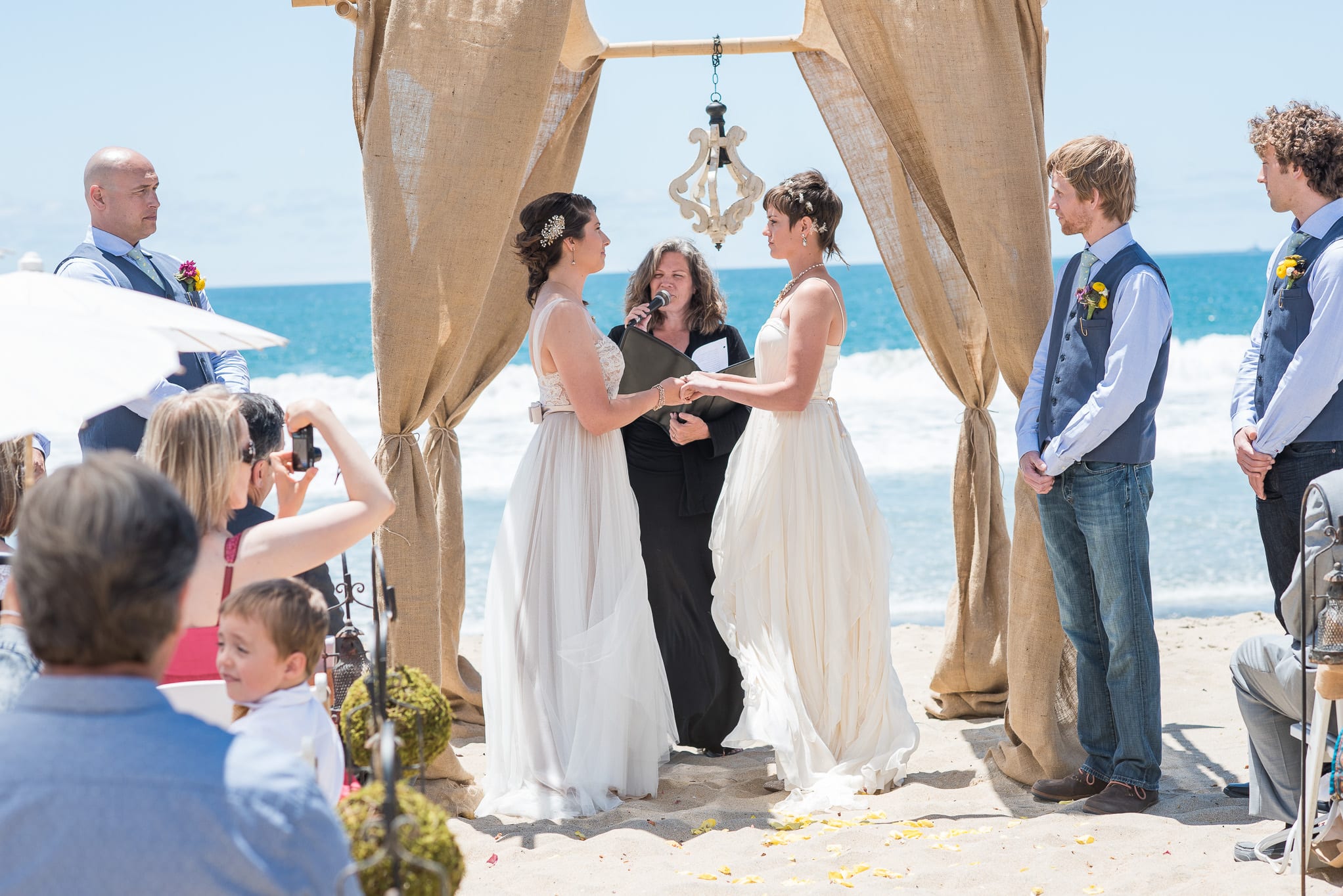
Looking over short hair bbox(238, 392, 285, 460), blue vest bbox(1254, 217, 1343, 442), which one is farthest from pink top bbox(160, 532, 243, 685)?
blue vest bbox(1254, 217, 1343, 442)

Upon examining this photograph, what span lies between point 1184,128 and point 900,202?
38.5 metres

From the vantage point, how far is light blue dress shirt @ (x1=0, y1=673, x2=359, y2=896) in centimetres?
113

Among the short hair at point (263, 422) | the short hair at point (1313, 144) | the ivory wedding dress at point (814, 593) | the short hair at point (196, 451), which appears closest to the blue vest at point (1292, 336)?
the short hair at point (1313, 144)

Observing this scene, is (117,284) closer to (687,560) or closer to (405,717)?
(687,560)

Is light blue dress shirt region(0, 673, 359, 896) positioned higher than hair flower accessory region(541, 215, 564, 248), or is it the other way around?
hair flower accessory region(541, 215, 564, 248)

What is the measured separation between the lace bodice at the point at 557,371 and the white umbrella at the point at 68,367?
179 centimetres

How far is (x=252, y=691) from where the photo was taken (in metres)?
1.94

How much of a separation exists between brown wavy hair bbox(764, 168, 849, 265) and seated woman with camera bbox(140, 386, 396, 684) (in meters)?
2.08

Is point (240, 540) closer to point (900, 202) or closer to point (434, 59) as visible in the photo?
point (434, 59)

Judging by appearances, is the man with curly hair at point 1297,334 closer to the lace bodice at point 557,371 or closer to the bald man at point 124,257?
the lace bodice at point 557,371

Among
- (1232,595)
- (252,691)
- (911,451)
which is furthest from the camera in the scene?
(911,451)

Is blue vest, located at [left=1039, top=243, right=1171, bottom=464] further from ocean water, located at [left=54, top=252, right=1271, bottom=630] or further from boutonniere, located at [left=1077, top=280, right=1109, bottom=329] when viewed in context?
ocean water, located at [left=54, top=252, right=1271, bottom=630]

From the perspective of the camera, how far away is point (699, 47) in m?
4.82

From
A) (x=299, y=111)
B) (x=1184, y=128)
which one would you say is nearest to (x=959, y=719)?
(x=299, y=111)
